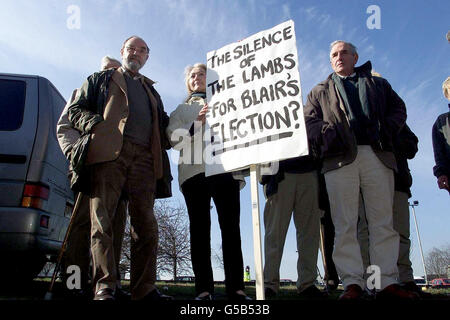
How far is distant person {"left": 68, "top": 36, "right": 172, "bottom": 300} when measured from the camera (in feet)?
9.73

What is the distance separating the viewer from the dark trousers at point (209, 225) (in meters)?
3.36

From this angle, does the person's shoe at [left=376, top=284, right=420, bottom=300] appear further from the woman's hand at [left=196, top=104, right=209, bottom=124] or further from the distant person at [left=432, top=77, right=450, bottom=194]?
the woman's hand at [left=196, top=104, right=209, bottom=124]

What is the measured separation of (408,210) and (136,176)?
2786 mm

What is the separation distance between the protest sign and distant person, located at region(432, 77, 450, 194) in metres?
2.52

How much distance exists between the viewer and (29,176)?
3.83 meters

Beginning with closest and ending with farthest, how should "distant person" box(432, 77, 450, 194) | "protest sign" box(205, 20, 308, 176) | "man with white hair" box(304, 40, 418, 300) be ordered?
1. "protest sign" box(205, 20, 308, 176)
2. "man with white hair" box(304, 40, 418, 300)
3. "distant person" box(432, 77, 450, 194)

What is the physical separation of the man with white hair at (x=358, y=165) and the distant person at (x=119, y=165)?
147 cm

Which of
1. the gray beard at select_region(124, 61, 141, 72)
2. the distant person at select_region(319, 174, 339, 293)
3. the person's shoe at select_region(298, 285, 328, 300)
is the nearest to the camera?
the gray beard at select_region(124, 61, 141, 72)

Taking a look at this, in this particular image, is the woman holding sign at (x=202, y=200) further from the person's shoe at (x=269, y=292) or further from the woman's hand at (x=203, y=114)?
the person's shoe at (x=269, y=292)

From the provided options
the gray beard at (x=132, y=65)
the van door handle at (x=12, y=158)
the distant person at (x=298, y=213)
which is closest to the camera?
the gray beard at (x=132, y=65)

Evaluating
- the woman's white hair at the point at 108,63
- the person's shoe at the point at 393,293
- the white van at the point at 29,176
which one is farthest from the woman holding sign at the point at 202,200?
the white van at the point at 29,176

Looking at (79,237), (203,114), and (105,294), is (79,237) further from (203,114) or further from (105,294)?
(203,114)

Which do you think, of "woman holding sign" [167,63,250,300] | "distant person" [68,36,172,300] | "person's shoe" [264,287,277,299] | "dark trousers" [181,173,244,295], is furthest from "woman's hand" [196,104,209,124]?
"person's shoe" [264,287,277,299]

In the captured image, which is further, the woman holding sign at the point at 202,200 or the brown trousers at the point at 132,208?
the woman holding sign at the point at 202,200
